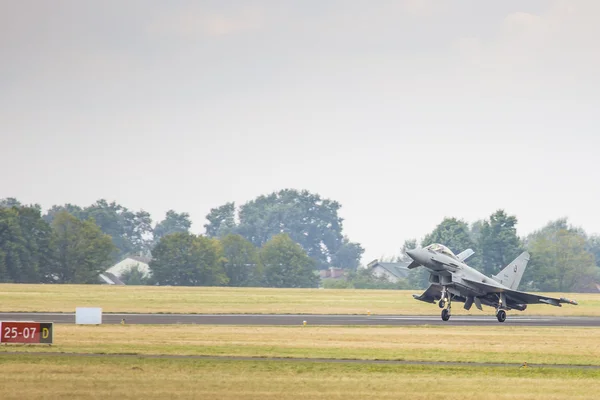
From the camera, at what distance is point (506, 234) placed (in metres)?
124

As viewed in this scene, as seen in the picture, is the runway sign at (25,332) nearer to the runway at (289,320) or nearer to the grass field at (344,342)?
the grass field at (344,342)

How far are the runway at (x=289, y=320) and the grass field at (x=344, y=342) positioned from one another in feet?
12.3

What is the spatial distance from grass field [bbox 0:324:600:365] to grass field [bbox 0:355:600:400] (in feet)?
9.67

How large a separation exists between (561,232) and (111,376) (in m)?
118

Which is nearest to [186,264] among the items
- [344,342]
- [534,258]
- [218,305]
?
[534,258]

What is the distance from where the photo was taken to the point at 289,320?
50875mm

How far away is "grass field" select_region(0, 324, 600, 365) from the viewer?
104 feet

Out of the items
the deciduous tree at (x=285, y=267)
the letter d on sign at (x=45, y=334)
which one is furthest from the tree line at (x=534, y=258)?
the letter d on sign at (x=45, y=334)

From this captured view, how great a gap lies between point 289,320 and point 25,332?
20.2 metres

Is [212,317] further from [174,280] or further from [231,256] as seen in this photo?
[231,256]

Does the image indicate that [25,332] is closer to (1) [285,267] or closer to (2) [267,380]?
(2) [267,380]

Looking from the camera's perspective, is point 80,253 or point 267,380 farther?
point 80,253

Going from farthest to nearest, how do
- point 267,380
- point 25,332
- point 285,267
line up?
point 285,267 < point 25,332 < point 267,380

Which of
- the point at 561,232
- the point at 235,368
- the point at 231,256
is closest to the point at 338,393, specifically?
the point at 235,368
